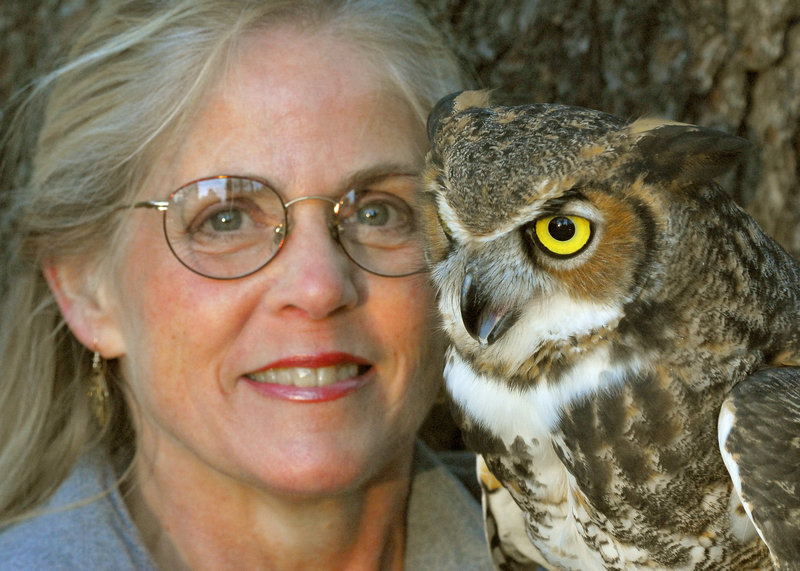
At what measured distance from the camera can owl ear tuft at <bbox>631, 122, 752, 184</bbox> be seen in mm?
1231

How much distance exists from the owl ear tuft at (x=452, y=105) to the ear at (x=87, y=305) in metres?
0.78

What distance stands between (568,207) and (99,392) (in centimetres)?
128

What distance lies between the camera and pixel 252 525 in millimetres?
1869

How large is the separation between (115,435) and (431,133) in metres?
1.15

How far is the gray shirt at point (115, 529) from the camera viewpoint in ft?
5.74

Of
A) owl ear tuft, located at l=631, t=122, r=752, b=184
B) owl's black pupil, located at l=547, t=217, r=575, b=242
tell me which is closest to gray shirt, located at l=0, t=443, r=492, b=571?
owl's black pupil, located at l=547, t=217, r=575, b=242

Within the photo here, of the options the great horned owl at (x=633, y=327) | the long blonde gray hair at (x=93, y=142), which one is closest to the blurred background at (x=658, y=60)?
the long blonde gray hair at (x=93, y=142)

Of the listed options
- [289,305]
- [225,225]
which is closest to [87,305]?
[225,225]

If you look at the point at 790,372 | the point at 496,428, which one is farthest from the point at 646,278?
the point at 496,428

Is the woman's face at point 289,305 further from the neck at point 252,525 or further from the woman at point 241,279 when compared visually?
the neck at point 252,525

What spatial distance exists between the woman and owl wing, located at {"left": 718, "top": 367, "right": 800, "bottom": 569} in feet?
2.21

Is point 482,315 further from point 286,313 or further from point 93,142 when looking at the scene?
point 93,142

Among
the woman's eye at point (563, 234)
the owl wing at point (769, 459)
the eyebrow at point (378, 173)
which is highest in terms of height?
the woman's eye at point (563, 234)

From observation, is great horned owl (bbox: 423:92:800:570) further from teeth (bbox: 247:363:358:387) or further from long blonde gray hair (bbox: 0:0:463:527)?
long blonde gray hair (bbox: 0:0:463:527)
